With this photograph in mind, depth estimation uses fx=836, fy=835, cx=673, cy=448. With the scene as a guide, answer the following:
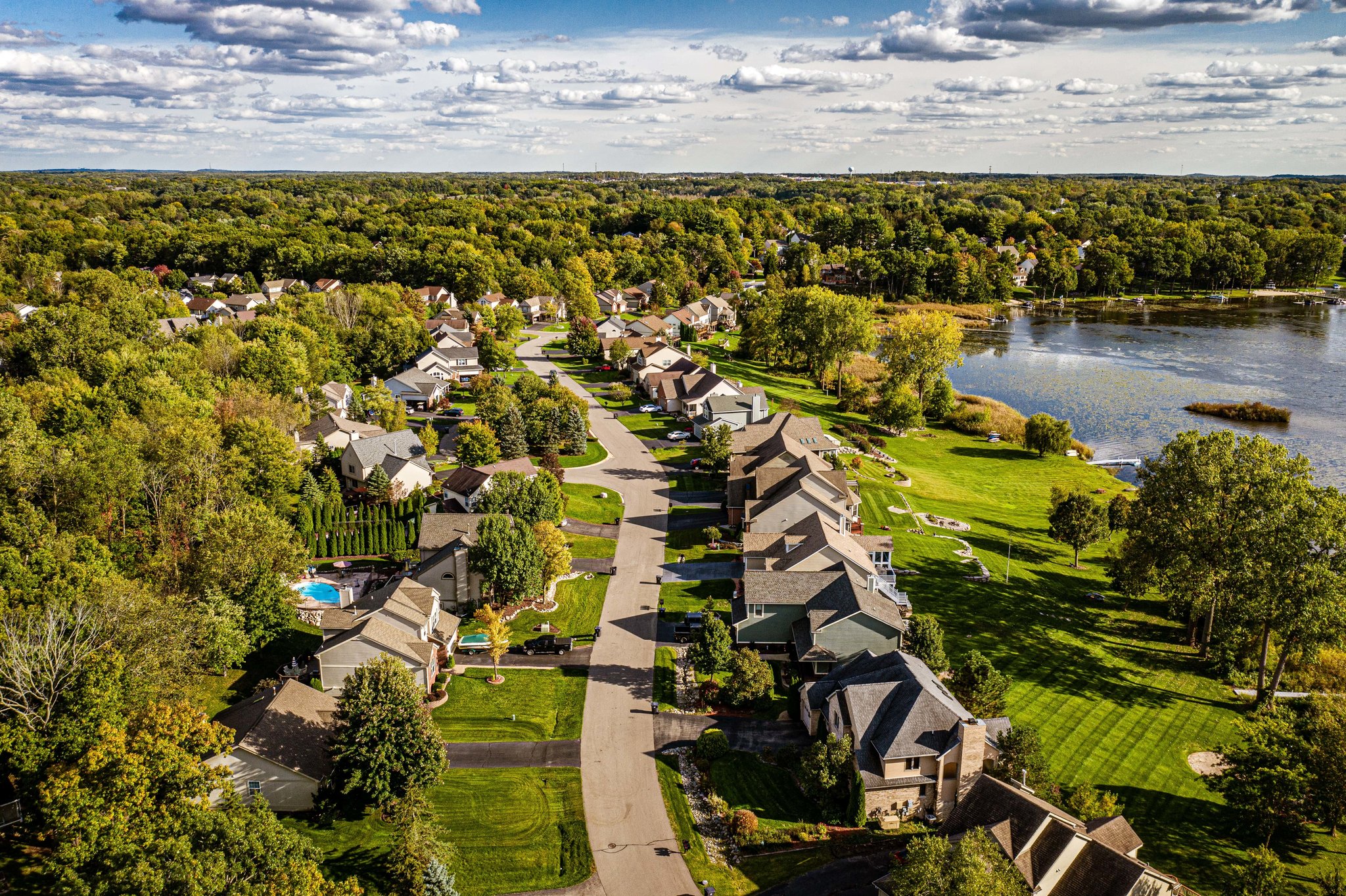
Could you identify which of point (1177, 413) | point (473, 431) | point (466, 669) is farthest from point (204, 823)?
point (1177, 413)

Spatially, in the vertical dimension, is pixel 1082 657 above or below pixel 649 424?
below

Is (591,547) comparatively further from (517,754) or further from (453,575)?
(517,754)

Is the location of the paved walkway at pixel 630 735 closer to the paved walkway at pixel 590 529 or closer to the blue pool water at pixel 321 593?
the paved walkway at pixel 590 529

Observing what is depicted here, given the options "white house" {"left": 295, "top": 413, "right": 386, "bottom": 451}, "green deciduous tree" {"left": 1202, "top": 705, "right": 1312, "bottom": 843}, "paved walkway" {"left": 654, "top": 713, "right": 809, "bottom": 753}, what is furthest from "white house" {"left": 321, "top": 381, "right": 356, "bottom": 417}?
"green deciduous tree" {"left": 1202, "top": 705, "right": 1312, "bottom": 843}

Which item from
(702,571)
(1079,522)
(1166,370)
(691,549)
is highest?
(1166,370)

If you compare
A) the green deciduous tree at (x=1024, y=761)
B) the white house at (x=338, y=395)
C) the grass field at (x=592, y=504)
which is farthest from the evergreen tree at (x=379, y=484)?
the green deciduous tree at (x=1024, y=761)

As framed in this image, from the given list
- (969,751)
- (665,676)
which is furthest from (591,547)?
(969,751)
